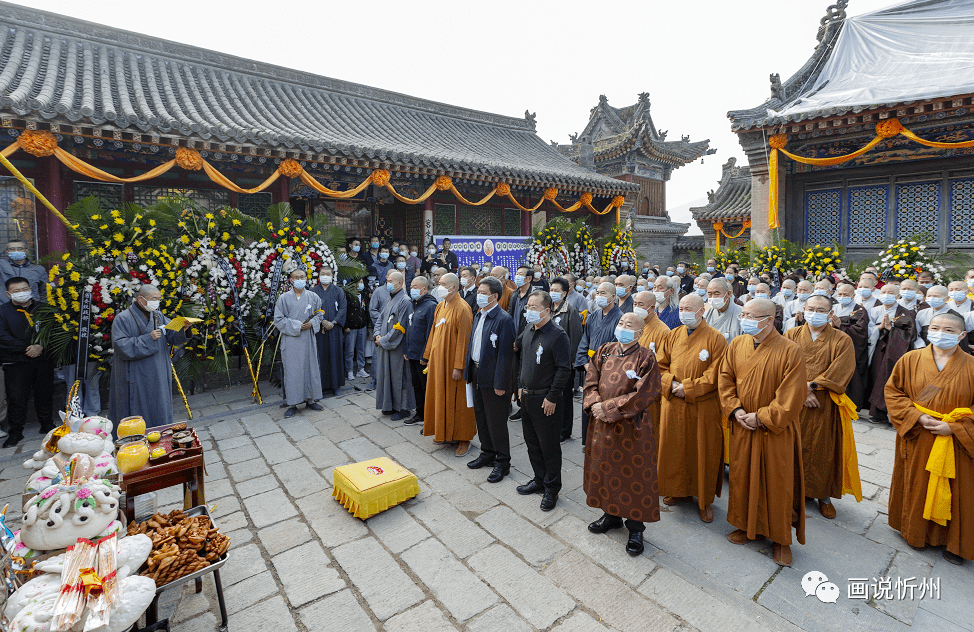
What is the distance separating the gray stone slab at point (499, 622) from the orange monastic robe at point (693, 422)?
195cm

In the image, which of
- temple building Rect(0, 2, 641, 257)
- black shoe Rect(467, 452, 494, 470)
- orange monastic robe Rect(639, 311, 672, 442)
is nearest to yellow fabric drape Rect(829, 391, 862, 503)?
orange monastic robe Rect(639, 311, 672, 442)

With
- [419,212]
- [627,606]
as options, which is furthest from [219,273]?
[627,606]

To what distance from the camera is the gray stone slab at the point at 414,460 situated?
509 cm

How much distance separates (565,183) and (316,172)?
6.43 m

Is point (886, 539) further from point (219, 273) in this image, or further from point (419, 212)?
point (419, 212)

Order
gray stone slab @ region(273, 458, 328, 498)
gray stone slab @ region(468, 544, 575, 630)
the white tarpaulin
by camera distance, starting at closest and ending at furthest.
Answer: gray stone slab @ region(468, 544, 575, 630) → gray stone slab @ region(273, 458, 328, 498) → the white tarpaulin

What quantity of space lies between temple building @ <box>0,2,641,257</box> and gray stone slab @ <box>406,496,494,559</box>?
665 centimetres

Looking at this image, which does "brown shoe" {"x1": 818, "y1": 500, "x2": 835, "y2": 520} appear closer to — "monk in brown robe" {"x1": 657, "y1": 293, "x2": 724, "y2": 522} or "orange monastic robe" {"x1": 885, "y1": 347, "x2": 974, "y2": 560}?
"orange monastic robe" {"x1": 885, "y1": 347, "x2": 974, "y2": 560}

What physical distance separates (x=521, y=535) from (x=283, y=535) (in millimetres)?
1900

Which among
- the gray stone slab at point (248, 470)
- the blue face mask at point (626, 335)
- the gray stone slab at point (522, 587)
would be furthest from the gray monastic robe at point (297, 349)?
the blue face mask at point (626, 335)

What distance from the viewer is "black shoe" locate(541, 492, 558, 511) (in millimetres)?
4309

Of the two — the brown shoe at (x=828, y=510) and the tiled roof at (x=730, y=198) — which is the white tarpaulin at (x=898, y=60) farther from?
the brown shoe at (x=828, y=510)

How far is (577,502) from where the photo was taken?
4.45 metres

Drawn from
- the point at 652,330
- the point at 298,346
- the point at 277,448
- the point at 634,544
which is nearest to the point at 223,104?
the point at 298,346
